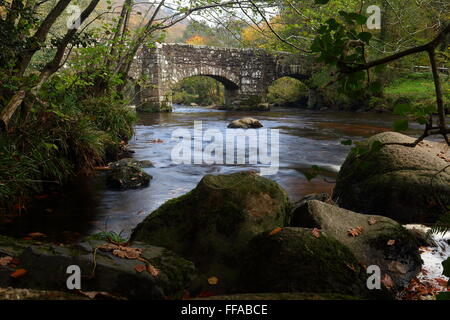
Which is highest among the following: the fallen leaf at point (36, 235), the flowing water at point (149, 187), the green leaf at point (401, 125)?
the green leaf at point (401, 125)

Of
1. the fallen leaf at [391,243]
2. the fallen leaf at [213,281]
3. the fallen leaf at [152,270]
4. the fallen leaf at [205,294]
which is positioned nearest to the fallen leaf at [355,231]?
the fallen leaf at [391,243]

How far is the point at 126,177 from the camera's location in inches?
255

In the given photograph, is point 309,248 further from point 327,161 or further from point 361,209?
point 327,161

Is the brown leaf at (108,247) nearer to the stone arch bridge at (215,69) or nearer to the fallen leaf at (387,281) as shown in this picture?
the fallen leaf at (387,281)

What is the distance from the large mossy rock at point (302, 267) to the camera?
280cm

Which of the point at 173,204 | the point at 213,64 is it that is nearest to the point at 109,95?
the point at 173,204

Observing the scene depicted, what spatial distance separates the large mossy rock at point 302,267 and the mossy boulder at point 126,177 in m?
3.76

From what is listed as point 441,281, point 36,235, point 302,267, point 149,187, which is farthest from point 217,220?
point 149,187

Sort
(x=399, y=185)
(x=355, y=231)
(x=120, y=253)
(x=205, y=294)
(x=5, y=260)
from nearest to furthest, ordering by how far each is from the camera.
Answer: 1. (x=5, y=260)
2. (x=120, y=253)
3. (x=205, y=294)
4. (x=355, y=231)
5. (x=399, y=185)

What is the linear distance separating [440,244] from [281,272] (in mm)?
2157

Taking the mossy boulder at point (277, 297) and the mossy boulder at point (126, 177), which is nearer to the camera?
the mossy boulder at point (277, 297)

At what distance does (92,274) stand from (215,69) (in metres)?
22.9

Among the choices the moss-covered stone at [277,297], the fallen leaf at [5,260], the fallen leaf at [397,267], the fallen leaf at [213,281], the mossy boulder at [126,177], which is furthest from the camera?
the mossy boulder at [126,177]

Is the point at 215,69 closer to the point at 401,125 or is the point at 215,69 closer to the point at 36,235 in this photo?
the point at 36,235
